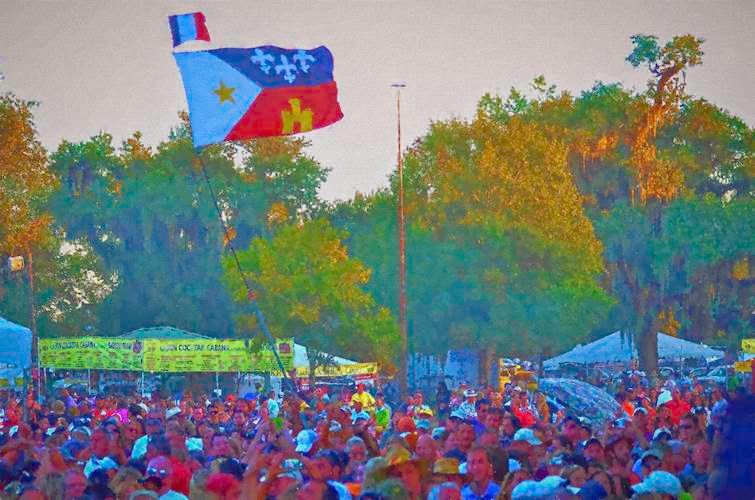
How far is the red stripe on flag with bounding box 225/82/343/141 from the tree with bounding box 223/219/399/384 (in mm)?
23381

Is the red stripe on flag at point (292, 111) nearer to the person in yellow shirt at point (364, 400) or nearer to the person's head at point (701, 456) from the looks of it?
the person in yellow shirt at point (364, 400)

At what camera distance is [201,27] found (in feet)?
80.2

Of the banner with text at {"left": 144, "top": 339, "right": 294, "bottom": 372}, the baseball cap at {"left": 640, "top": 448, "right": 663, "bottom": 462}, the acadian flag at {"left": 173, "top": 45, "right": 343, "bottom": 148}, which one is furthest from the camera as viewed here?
the banner with text at {"left": 144, "top": 339, "right": 294, "bottom": 372}

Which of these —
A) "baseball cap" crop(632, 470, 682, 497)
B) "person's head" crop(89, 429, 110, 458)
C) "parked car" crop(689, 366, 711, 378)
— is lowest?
"baseball cap" crop(632, 470, 682, 497)

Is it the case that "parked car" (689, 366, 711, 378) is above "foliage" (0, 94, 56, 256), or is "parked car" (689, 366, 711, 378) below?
below

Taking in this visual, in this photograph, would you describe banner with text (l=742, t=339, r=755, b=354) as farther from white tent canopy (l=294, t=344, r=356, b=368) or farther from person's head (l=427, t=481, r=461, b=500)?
person's head (l=427, t=481, r=461, b=500)

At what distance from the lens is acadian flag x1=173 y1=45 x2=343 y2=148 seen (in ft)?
78.7

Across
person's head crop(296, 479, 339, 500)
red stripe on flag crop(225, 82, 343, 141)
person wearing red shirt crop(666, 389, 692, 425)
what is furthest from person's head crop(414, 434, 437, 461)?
red stripe on flag crop(225, 82, 343, 141)

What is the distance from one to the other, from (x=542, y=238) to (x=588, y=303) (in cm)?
286

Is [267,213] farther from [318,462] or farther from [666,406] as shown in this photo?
[318,462]

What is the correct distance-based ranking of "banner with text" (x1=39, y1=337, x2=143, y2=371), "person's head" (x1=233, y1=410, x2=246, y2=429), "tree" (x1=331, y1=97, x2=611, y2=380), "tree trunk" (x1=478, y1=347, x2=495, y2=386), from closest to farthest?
"person's head" (x1=233, y1=410, x2=246, y2=429) → "banner with text" (x1=39, y1=337, x2=143, y2=371) → "tree" (x1=331, y1=97, x2=611, y2=380) → "tree trunk" (x1=478, y1=347, x2=495, y2=386)

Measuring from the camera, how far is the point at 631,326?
57.4 metres

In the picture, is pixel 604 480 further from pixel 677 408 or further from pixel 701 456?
pixel 677 408

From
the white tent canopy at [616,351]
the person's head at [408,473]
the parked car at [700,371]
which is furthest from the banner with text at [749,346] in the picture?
the person's head at [408,473]
